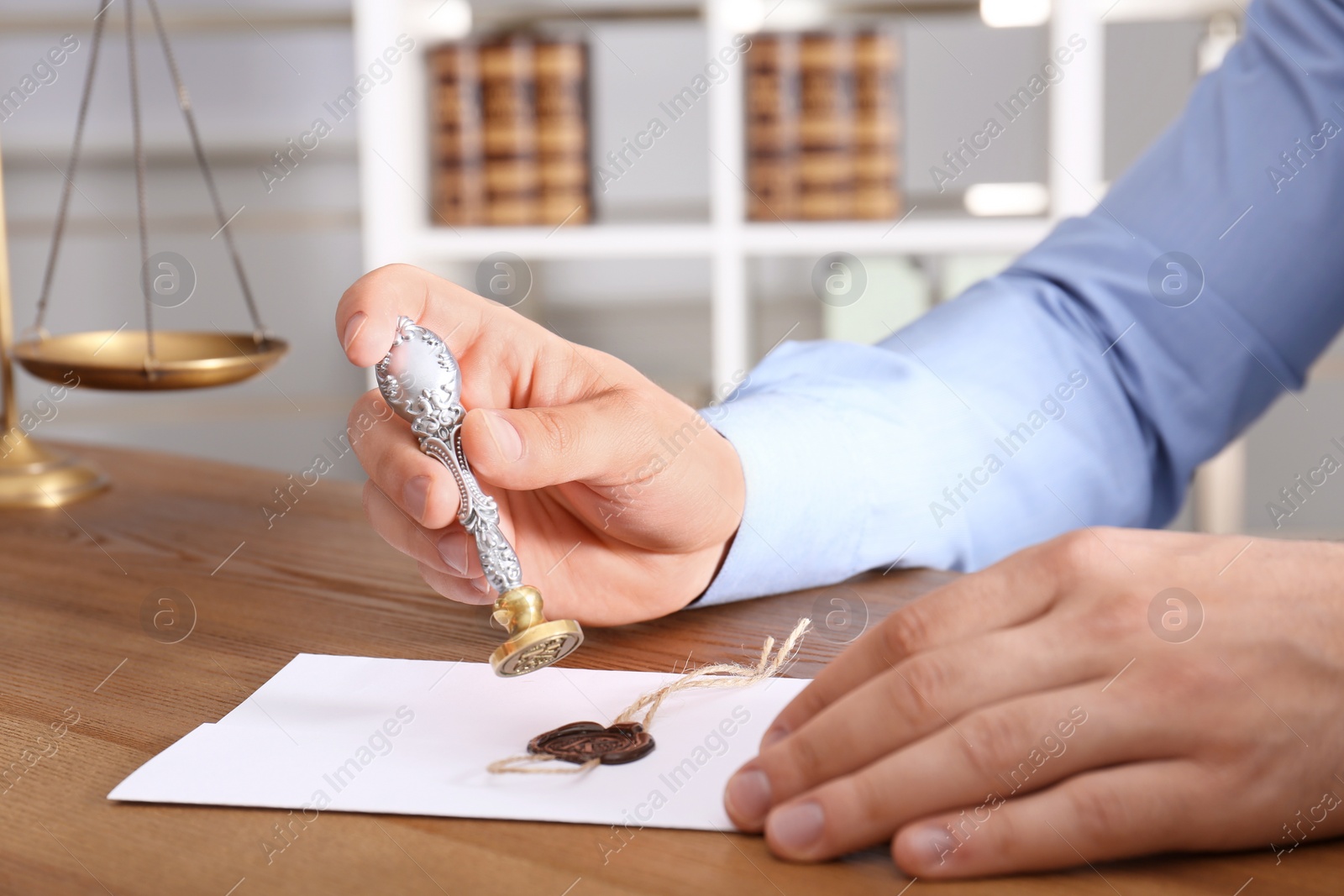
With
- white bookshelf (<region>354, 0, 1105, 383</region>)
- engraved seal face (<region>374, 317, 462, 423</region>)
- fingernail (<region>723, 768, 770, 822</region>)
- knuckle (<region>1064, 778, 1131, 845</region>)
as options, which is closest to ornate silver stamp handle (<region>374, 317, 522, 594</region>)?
engraved seal face (<region>374, 317, 462, 423</region>)

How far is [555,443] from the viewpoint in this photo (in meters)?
0.57

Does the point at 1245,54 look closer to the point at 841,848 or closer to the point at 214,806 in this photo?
the point at 841,848

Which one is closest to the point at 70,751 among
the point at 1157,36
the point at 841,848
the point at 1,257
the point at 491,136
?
the point at 841,848

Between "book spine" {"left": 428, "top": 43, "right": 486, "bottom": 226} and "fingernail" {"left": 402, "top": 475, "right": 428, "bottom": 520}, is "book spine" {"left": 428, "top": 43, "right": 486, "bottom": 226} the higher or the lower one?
the higher one

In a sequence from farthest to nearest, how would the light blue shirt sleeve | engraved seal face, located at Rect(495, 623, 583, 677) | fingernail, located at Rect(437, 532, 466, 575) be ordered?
the light blue shirt sleeve → fingernail, located at Rect(437, 532, 466, 575) → engraved seal face, located at Rect(495, 623, 583, 677)

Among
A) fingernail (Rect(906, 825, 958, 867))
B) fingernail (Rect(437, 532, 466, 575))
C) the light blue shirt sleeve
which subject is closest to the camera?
fingernail (Rect(906, 825, 958, 867))

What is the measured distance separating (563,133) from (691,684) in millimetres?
1702

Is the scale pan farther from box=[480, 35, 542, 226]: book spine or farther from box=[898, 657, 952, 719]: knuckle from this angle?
box=[480, 35, 542, 226]: book spine

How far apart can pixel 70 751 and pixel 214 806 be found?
10cm

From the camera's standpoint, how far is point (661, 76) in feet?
8.16

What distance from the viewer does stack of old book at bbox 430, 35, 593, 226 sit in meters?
2.05

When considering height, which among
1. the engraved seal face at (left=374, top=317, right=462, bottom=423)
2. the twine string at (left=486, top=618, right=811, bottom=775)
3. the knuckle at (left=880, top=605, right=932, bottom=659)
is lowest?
the twine string at (left=486, top=618, right=811, bottom=775)

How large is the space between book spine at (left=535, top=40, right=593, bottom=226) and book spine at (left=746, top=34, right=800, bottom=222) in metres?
0.30

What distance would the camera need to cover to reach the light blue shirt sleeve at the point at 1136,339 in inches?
33.1
